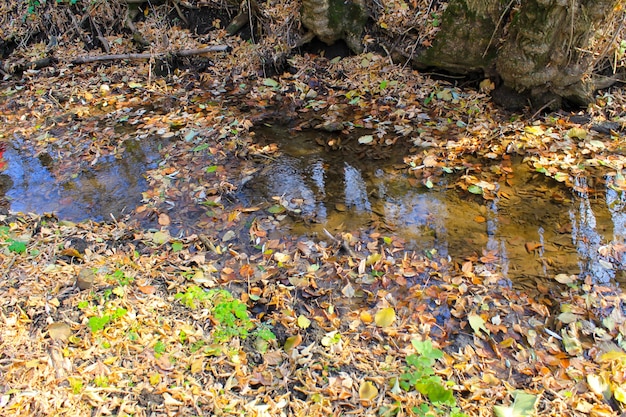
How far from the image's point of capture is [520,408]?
2615 millimetres

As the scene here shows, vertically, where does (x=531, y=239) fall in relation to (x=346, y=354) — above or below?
above

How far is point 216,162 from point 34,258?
2228 millimetres

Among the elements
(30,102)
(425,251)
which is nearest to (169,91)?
(30,102)

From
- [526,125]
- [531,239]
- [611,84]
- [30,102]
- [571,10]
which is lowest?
[30,102]

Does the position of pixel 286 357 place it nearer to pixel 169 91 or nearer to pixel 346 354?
pixel 346 354

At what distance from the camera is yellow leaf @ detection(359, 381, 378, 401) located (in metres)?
2.71

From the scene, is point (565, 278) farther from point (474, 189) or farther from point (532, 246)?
point (474, 189)

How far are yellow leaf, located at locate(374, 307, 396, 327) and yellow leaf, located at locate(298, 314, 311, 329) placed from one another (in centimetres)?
50

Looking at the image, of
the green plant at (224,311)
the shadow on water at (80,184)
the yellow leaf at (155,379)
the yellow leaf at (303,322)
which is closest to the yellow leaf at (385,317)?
the yellow leaf at (303,322)

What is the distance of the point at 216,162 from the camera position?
17.2ft

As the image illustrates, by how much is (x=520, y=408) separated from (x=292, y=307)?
5.37ft

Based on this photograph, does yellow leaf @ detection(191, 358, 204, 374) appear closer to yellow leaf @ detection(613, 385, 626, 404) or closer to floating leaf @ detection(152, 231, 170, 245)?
floating leaf @ detection(152, 231, 170, 245)

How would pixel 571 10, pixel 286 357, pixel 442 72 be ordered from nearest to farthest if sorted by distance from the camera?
pixel 286 357 → pixel 571 10 → pixel 442 72

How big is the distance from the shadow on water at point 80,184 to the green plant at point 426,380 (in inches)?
126
